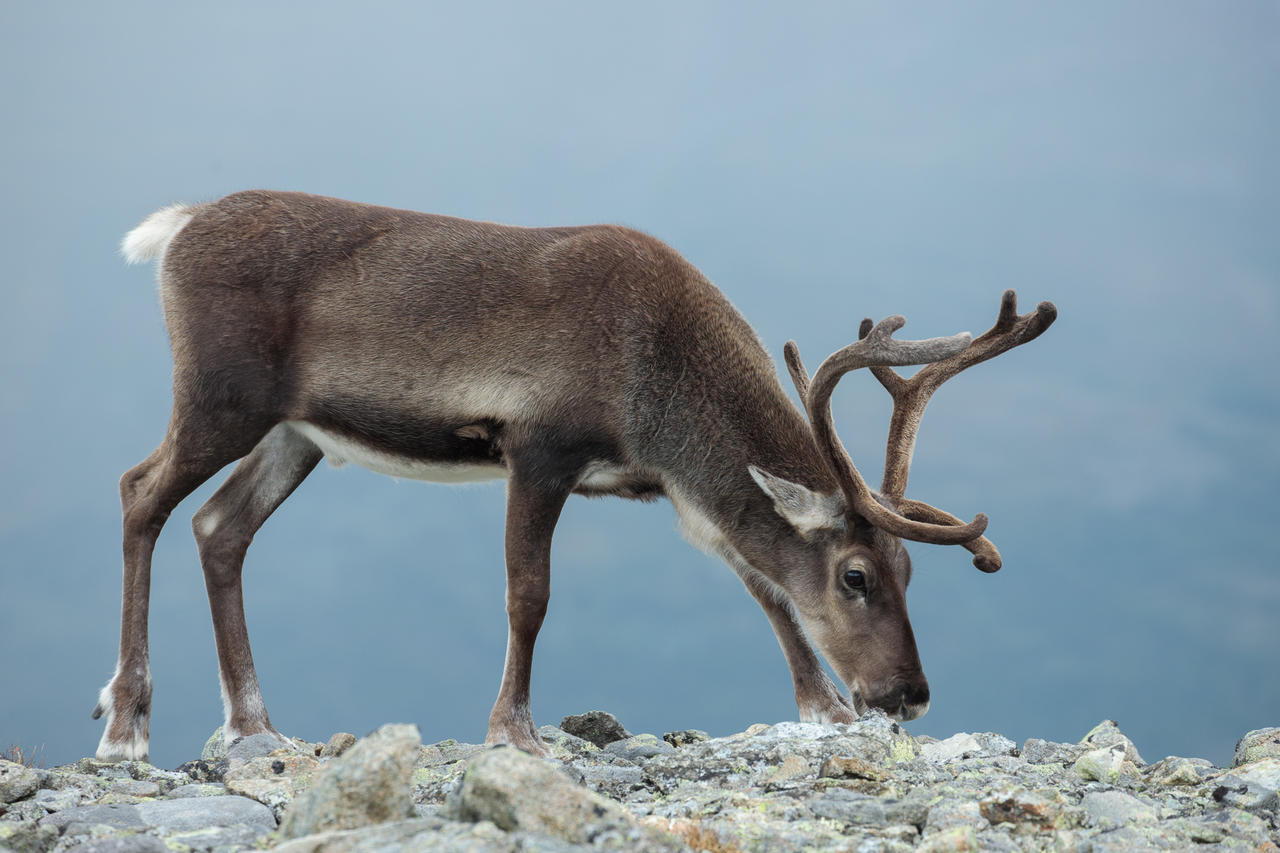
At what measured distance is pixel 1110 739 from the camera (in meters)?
9.05

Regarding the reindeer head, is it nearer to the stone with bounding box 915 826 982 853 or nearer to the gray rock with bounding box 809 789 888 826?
the gray rock with bounding box 809 789 888 826

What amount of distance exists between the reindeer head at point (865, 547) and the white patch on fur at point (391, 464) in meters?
1.99

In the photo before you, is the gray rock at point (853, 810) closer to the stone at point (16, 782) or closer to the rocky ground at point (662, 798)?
the rocky ground at point (662, 798)

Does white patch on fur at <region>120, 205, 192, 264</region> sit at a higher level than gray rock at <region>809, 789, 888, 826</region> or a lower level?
higher

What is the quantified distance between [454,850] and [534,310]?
497cm

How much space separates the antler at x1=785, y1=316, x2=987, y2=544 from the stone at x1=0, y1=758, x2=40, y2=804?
513cm

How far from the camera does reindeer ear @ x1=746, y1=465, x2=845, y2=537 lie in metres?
8.04

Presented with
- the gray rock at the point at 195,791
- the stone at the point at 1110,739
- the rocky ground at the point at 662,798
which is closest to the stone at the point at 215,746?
the rocky ground at the point at 662,798

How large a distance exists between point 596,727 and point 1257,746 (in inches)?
184

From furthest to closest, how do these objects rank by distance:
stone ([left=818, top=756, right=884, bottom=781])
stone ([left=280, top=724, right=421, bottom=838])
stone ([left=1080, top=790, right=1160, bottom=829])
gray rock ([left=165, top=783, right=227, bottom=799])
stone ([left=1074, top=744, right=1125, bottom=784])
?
stone ([left=1074, top=744, right=1125, bottom=784]) → gray rock ([left=165, top=783, right=227, bottom=799]) → stone ([left=818, top=756, right=884, bottom=781]) → stone ([left=1080, top=790, right=1160, bottom=829]) → stone ([left=280, top=724, right=421, bottom=838])

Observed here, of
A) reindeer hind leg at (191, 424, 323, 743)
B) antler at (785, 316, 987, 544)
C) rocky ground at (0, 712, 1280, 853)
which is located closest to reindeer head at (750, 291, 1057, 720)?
antler at (785, 316, 987, 544)

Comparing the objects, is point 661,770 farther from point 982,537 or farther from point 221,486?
point 221,486

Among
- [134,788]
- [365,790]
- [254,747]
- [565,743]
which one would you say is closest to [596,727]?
[565,743]

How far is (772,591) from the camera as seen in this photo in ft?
28.9
